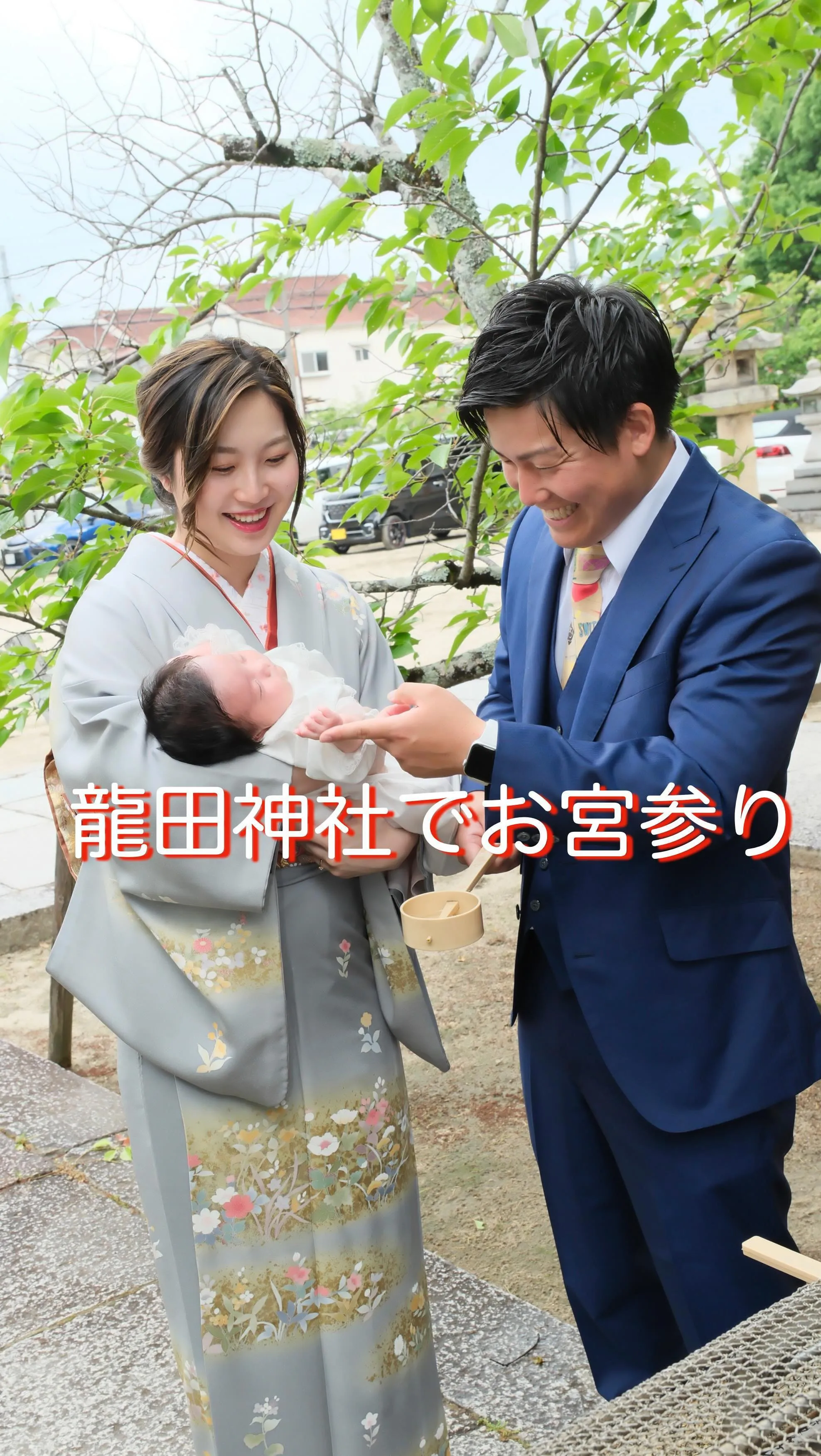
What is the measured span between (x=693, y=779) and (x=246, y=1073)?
792mm

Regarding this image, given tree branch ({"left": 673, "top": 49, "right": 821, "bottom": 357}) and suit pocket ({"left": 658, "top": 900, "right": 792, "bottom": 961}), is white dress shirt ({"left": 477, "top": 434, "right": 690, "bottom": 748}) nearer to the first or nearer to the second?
suit pocket ({"left": 658, "top": 900, "right": 792, "bottom": 961})

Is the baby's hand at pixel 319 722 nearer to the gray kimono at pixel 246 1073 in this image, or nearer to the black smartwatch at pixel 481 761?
the gray kimono at pixel 246 1073

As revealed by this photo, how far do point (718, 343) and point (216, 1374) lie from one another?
283cm

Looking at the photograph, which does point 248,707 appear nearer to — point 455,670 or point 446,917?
point 446,917

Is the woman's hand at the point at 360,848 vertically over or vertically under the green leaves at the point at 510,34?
under

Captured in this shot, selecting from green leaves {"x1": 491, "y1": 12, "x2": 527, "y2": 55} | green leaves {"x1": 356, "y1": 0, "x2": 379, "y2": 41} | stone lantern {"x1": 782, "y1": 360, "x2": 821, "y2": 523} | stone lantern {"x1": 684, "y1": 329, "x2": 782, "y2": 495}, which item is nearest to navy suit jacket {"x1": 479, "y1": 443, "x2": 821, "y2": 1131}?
green leaves {"x1": 491, "y1": 12, "x2": 527, "y2": 55}

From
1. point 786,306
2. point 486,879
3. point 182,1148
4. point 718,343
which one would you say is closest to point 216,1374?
point 182,1148

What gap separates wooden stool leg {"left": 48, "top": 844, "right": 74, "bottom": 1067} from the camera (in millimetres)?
4062

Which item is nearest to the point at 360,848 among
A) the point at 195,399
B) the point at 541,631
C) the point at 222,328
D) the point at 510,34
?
the point at 541,631

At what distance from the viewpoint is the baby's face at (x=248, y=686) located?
6.18ft

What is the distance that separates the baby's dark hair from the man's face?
0.55 m

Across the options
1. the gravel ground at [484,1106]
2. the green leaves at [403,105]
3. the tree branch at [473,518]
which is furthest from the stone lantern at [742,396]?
the green leaves at [403,105]

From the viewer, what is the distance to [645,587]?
1.85 metres

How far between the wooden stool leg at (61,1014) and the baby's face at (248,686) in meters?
2.34
